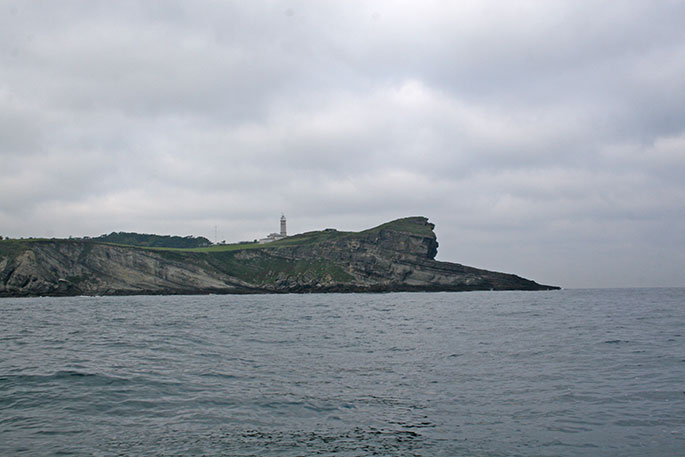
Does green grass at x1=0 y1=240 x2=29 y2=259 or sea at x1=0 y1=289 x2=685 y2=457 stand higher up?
green grass at x1=0 y1=240 x2=29 y2=259

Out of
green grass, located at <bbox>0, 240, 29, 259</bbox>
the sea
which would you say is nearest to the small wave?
the sea

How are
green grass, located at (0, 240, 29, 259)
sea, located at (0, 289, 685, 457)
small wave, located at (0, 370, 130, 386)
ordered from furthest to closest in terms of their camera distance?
green grass, located at (0, 240, 29, 259) < small wave, located at (0, 370, 130, 386) < sea, located at (0, 289, 685, 457)

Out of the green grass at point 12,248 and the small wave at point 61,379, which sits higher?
the green grass at point 12,248

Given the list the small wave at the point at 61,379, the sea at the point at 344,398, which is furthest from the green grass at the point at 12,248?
the small wave at the point at 61,379

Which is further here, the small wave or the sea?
the small wave

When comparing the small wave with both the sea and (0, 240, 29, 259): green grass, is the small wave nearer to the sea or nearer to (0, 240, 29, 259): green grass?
the sea

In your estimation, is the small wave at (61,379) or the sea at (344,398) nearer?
the sea at (344,398)

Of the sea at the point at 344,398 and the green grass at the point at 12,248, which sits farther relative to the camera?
the green grass at the point at 12,248

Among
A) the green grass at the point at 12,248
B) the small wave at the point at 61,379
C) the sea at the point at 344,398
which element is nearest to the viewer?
the sea at the point at 344,398

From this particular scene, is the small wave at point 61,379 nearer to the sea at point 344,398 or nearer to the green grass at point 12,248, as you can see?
the sea at point 344,398

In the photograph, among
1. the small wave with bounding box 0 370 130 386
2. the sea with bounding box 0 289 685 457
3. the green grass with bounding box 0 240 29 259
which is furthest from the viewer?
the green grass with bounding box 0 240 29 259

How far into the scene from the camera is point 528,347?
29.4m

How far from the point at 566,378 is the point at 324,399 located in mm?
9777

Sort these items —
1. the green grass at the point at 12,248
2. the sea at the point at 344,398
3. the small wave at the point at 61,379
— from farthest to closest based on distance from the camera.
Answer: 1. the green grass at the point at 12,248
2. the small wave at the point at 61,379
3. the sea at the point at 344,398
